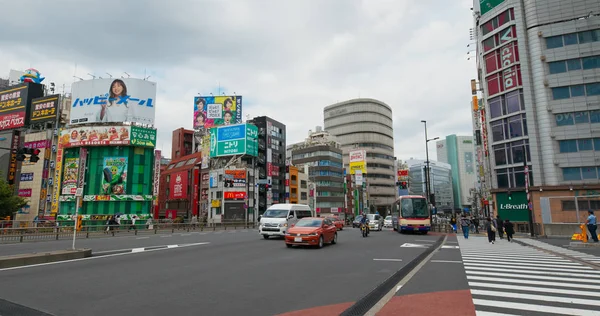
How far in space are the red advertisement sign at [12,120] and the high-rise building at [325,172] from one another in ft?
194

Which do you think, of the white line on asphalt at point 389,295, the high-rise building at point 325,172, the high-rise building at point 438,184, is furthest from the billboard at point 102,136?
the high-rise building at point 438,184

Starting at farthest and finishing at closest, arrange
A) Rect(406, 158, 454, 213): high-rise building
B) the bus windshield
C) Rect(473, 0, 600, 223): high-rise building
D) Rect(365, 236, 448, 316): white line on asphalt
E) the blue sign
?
Rect(406, 158, 454, 213): high-rise building < the blue sign < Rect(473, 0, 600, 223): high-rise building < the bus windshield < Rect(365, 236, 448, 316): white line on asphalt

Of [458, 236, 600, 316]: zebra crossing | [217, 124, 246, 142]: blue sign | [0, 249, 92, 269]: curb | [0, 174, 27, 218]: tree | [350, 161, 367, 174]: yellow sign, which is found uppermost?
[217, 124, 246, 142]: blue sign

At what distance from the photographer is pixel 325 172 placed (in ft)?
307

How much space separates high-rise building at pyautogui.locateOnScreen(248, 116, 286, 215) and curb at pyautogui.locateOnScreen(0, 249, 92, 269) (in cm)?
5659

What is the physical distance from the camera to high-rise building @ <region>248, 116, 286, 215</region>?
240 ft

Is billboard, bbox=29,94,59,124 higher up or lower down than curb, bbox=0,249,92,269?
higher up

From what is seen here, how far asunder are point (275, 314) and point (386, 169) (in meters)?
119

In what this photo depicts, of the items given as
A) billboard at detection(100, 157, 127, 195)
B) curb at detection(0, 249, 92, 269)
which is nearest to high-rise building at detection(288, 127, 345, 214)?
billboard at detection(100, 157, 127, 195)

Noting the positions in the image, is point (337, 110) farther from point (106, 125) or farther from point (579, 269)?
point (579, 269)

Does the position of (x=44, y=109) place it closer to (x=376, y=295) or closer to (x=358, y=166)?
(x=376, y=295)

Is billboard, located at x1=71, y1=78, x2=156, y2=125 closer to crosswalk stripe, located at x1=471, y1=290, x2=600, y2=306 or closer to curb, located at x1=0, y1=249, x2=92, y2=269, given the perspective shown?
curb, located at x1=0, y1=249, x2=92, y2=269

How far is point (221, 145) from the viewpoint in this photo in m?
66.4

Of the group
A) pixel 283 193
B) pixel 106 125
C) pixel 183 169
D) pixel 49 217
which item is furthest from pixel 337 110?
pixel 49 217
